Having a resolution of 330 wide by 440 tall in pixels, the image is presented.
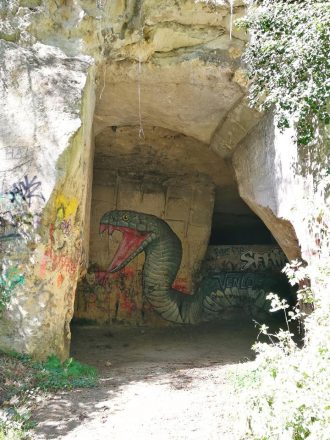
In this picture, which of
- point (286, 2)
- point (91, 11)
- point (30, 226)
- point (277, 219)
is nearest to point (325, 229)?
point (277, 219)

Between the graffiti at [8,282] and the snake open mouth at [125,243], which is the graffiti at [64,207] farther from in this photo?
the snake open mouth at [125,243]

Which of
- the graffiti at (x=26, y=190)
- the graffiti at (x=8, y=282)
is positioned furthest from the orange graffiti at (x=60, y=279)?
the graffiti at (x=26, y=190)

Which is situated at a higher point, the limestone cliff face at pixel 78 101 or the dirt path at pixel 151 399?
the limestone cliff face at pixel 78 101

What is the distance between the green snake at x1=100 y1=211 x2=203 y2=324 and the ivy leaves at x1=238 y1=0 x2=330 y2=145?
4.55m

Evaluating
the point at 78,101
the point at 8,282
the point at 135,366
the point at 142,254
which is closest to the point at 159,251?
the point at 142,254

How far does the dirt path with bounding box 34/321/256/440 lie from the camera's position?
12.3 ft

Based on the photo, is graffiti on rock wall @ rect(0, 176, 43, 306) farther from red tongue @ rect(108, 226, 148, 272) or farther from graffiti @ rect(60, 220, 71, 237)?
red tongue @ rect(108, 226, 148, 272)

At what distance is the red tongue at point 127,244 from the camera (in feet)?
31.9

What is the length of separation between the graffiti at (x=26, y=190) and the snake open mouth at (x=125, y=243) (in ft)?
14.7

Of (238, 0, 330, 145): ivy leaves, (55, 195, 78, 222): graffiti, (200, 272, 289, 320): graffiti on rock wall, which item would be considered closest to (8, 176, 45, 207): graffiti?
(55, 195, 78, 222): graffiti

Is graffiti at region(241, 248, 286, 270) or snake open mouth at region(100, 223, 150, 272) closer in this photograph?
snake open mouth at region(100, 223, 150, 272)

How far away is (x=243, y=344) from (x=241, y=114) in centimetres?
366

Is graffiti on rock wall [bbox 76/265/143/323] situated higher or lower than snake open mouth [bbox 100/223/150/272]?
lower

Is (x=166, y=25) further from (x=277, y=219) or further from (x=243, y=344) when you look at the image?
(x=243, y=344)
